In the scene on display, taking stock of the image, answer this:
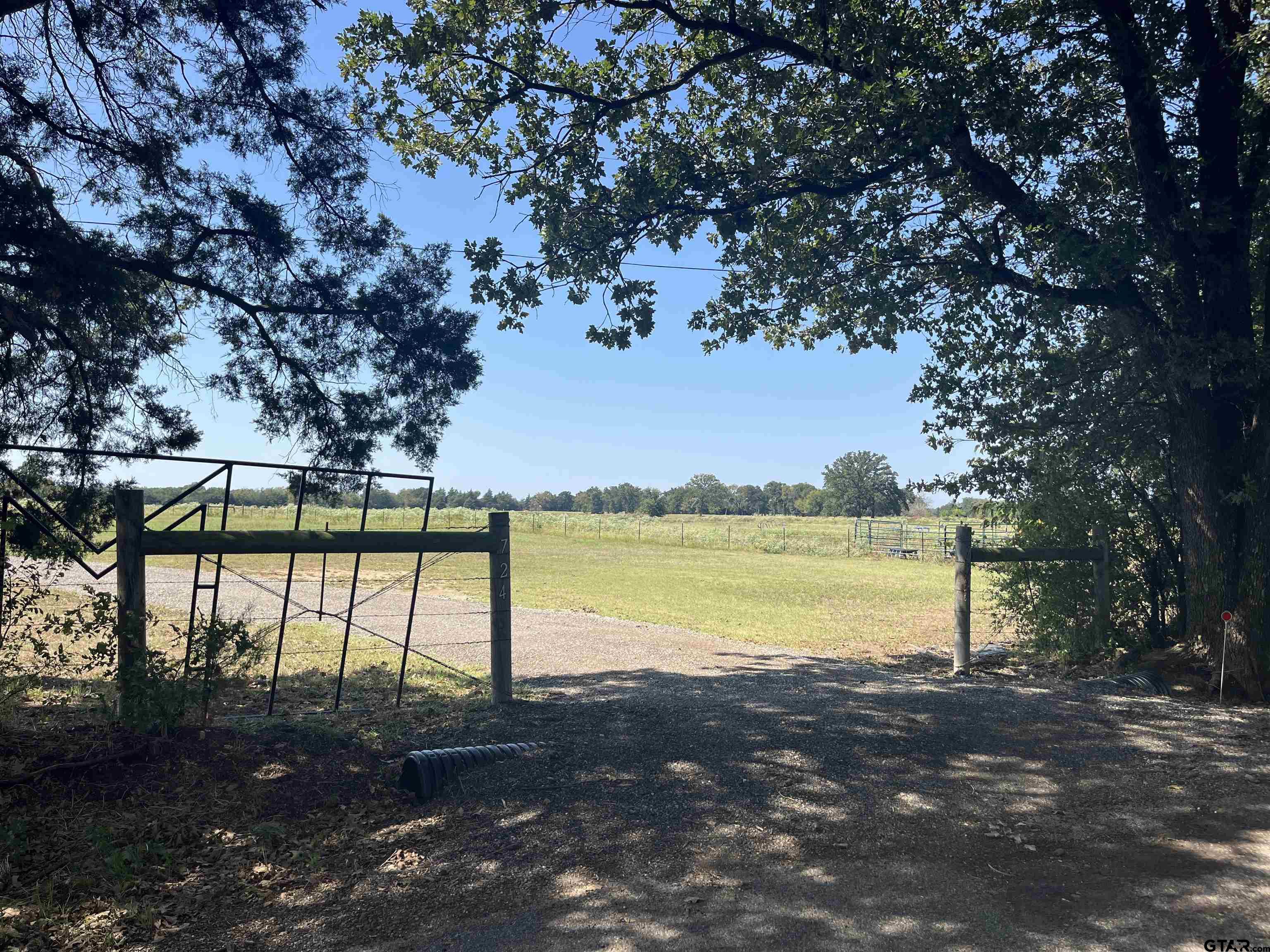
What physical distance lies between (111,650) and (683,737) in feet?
13.4

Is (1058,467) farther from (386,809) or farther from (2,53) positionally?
(2,53)

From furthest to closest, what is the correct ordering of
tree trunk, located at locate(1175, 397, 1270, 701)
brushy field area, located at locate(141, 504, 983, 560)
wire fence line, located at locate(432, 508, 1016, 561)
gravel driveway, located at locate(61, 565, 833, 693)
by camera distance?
brushy field area, located at locate(141, 504, 983, 560) → wire fence line, located at locate(432, 508, 1016, 561) → gravel driveway, located at locate(61, 565, 833, 693) → tree trunk, located at locate(1175, 397, 1270, 701)

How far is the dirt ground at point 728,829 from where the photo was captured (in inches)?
138

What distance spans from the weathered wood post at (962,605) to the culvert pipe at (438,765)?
6.21m

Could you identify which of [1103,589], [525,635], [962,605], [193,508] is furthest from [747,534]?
[193,508]

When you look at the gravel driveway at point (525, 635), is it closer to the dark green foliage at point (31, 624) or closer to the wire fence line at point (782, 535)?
the dark green foliage at point (31, 624)

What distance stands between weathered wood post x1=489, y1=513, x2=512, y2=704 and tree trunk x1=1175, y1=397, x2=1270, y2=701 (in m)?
6.98

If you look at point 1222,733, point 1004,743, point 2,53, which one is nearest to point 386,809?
point 1004,743

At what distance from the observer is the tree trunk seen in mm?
8148

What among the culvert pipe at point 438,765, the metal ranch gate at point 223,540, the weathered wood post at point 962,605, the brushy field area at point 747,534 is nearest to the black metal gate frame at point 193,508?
the metal ranch gate at point 223,540

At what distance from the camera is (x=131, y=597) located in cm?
591

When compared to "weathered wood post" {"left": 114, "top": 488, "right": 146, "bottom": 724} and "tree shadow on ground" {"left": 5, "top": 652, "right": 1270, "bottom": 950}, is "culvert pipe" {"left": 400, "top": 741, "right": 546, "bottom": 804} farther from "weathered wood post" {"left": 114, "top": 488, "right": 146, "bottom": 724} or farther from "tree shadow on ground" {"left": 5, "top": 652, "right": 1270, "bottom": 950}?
"weathered wood post" {"left": 114, "top": 488, "right": 146, "bottom": 724}

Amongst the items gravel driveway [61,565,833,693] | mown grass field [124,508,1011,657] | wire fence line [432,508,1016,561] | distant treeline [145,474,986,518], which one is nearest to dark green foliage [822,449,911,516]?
distant treeline [145,474,986,518]

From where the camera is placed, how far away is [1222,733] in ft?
20.7
